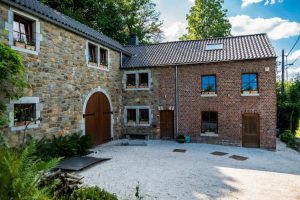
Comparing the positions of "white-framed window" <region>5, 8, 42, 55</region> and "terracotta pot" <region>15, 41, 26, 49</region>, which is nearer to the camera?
"white-framed window" <region>5, 8, 42, 55</region>

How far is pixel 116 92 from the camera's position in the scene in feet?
51.8

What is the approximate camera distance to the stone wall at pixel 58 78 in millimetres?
9102

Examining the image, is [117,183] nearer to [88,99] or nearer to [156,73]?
[88,99]

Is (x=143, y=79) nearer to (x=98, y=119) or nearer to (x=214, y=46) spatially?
(x=98, y=119)

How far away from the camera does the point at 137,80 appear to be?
52.6 ft

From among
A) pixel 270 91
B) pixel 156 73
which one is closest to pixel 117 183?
pixel 156 73

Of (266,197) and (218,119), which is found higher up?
(218,119)

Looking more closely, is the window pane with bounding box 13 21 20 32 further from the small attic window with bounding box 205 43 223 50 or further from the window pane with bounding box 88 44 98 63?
the small attic window with bounding box 205 43 223 50

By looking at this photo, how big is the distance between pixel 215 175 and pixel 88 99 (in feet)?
25.3

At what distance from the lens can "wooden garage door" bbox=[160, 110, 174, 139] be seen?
50.9 feet

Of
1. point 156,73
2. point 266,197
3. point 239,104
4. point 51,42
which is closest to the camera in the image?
point 266,197

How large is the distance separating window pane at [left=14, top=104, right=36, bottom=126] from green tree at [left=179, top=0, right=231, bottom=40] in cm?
2106

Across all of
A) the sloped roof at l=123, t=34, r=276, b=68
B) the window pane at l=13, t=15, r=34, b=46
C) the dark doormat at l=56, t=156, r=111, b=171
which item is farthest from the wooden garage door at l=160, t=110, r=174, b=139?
the window pane at l=13, t=15, r=34, b=46

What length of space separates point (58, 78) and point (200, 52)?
9656 mm
